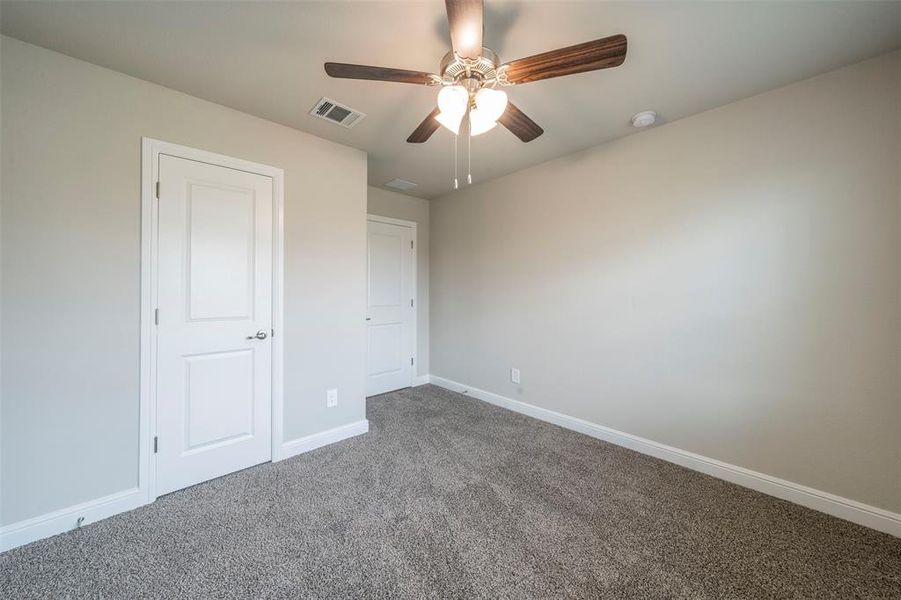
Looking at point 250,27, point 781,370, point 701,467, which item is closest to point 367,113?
point 250,27

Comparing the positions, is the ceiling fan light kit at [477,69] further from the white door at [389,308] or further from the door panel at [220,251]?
the white door at [389,308]

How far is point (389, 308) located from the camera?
13.4 feet

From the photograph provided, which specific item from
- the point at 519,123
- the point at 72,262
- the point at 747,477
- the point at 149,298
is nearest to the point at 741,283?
the point at 747,477

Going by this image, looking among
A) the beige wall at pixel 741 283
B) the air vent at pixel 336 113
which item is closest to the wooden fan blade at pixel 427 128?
the air vent at pixel 336 113

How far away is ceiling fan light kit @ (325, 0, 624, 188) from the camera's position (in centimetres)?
123

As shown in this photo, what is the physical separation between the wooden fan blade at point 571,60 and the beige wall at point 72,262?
1945mm

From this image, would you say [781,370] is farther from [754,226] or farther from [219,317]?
[219,317]

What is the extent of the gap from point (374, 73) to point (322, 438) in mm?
2524

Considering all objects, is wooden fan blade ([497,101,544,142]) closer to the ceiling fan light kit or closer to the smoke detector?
the ceiling fan light kit

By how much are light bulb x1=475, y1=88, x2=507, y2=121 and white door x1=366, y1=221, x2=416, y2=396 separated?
8.55 ft

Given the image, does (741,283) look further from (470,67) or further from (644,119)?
(470,67)

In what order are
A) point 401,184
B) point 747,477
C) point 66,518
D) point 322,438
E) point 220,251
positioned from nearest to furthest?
point 66,518, point 747,477, point 220,251, point 322,438, point 401,184

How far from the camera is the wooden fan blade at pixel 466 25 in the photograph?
3.75ft

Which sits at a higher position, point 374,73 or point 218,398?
point 374,73
